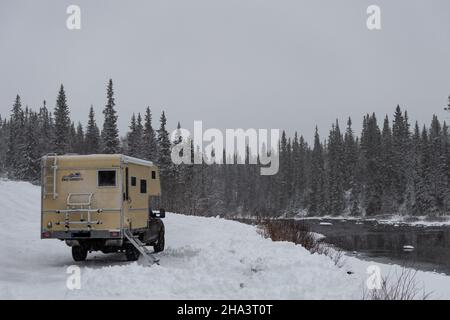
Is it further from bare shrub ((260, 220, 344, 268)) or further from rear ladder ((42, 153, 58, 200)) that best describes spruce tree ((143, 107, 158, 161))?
rear ladder ((42, 153, 58, 200))

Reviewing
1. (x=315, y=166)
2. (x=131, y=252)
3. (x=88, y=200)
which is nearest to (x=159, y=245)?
(x=131, y=252)

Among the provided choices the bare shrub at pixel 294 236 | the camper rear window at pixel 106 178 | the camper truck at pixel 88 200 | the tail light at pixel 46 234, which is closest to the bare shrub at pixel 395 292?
the bare shrub at pixel 294 236

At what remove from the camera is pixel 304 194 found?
105250 mm

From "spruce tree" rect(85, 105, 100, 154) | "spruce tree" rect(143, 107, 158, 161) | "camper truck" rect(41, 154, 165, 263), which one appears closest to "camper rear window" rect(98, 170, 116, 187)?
"camper truck" rect(41, 154, 165, 263)

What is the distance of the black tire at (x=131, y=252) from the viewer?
15.0 meters

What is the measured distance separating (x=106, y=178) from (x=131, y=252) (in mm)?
2415

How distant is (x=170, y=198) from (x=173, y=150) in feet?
20.4

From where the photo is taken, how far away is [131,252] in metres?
15.1

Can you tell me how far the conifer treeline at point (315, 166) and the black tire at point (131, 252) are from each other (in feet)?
116

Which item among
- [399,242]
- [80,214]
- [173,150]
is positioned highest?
[173,150]

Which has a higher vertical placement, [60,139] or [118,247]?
[60,139]

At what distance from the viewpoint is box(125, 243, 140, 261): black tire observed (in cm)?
1496
